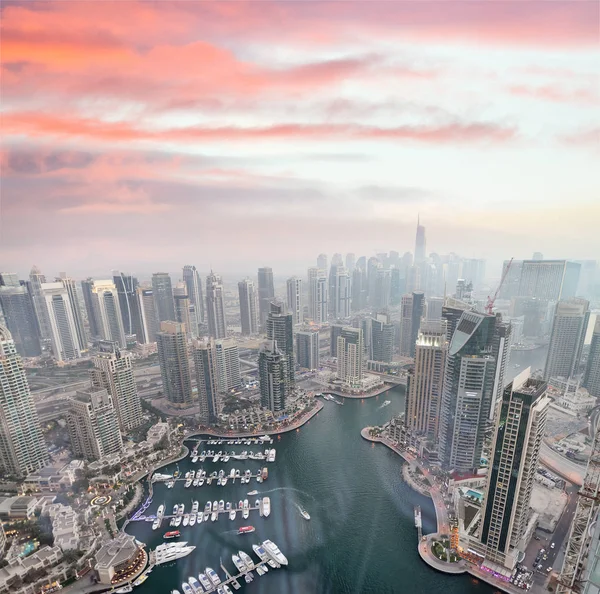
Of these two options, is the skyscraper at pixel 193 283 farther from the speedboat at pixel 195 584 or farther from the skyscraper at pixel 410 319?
the speedboat at pixel 195 584

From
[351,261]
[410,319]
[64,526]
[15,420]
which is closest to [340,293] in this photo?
[351,261]

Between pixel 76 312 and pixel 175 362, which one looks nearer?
pixel 175 362

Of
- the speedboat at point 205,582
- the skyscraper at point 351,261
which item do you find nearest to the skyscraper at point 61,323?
the speedboat at point 205,582

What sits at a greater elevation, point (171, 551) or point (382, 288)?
point (382, 288)

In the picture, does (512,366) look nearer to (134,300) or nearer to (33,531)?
(33,531)

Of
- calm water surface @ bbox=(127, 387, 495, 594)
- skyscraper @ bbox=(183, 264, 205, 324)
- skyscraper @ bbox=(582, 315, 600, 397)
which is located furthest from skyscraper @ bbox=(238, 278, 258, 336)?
skyscraper @ bbox=(582, 315, 600, 397)

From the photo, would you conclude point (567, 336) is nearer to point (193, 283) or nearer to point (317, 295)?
point (317, 295)

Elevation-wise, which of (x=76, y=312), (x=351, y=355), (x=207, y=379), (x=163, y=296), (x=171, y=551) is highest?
(x=163, y=296)

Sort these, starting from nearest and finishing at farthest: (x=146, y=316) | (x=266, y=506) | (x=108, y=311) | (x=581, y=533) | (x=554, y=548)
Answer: (x=581, y=533), (x=554, y=548), (x=266, y=506), (x=108, y=311), (x=146, y=316)
